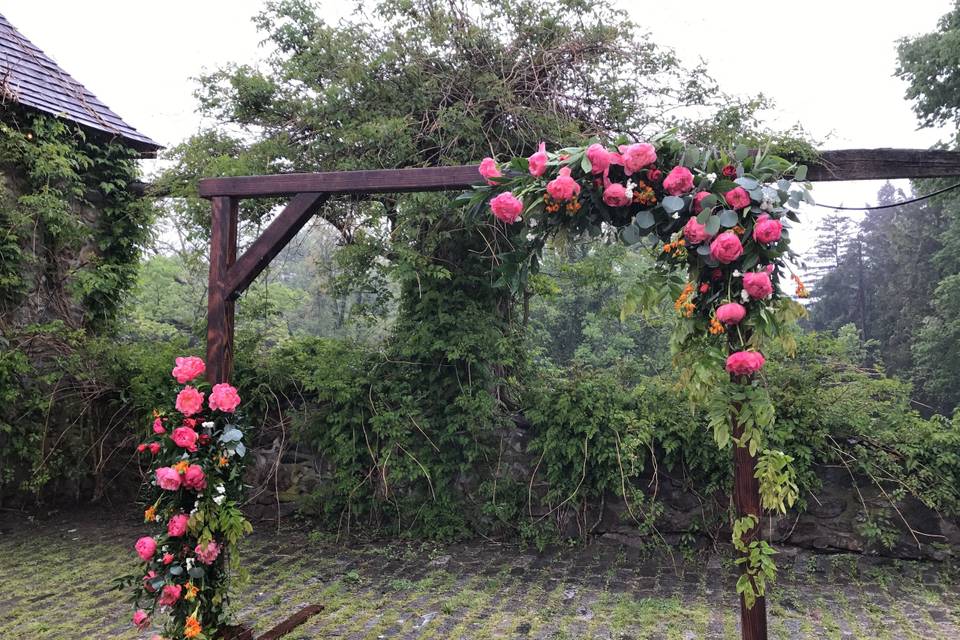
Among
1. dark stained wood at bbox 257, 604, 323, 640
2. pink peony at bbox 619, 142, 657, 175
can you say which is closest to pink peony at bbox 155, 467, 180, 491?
dark stained wood at bbox 257, 604, 323, 640

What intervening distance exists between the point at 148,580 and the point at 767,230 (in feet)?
8.67

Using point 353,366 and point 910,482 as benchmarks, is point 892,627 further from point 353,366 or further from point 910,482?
point 353,366

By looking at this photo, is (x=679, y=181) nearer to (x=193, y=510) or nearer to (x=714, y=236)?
(x=714, y=236)

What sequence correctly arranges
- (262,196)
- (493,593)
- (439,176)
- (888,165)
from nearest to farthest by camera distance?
Answer: 1. (439,176)
2. (262,196)
3. (888,165)
4. (493,593)

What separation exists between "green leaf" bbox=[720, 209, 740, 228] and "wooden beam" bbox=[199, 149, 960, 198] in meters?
1.01

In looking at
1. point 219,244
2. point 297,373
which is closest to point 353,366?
point 297,373

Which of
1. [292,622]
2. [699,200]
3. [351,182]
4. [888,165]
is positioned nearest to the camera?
[699,200]

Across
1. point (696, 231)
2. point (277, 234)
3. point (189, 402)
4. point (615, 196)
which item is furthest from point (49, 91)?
point (696, 231)

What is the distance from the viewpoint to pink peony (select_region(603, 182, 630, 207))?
2176 mm

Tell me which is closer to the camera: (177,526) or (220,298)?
(177,526)

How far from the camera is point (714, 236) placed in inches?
80.7

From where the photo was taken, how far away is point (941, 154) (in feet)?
11.2

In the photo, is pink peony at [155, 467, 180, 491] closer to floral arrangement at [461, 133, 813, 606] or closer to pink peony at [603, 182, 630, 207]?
floral arrangement at [461, 133, 813, 606]

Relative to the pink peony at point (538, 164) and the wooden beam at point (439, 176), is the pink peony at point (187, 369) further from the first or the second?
the pink peony at point (538, 164)
